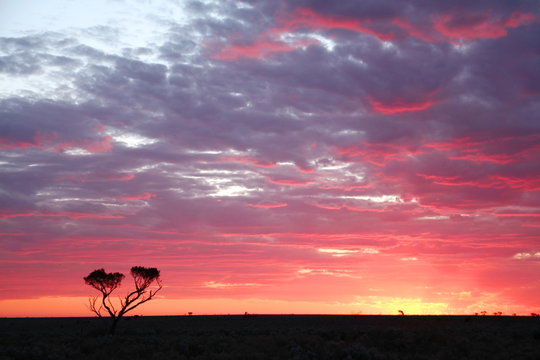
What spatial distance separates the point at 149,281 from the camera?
2534 inches

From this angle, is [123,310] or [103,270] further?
[103,270]
